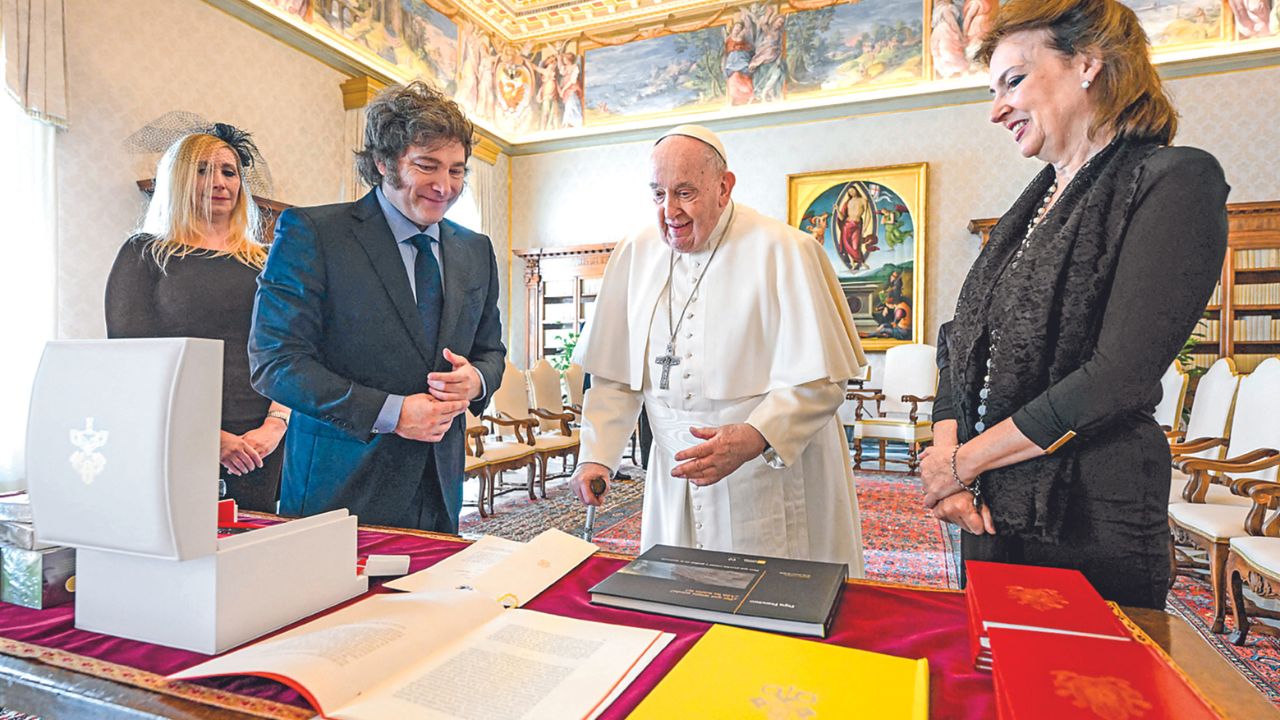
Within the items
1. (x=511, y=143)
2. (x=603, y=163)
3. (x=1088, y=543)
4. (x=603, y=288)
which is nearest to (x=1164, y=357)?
(x=1088, y=543)

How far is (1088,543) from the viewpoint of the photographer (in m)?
1.29

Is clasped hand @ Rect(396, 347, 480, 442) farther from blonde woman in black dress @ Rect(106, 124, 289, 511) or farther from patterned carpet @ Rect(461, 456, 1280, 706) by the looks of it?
patterned carpet @ Rect(461, 456, 1280, 706)

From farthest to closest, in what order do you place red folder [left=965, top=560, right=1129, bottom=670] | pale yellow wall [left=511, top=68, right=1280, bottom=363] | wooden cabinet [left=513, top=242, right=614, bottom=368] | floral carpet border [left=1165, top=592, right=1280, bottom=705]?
wooden cabinet [left=513, top=242, right=614, bottom=368] → pale yellow wall [left=511, top=68, right=1280, bottom=363] → floral carpet border [left=1165, top=592, right=1280, bottom=705] → red folder [left=965, top=560, right=1129, bottom=670]

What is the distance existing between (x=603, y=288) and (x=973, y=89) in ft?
27.8

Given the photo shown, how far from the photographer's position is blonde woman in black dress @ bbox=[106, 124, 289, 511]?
2.15m

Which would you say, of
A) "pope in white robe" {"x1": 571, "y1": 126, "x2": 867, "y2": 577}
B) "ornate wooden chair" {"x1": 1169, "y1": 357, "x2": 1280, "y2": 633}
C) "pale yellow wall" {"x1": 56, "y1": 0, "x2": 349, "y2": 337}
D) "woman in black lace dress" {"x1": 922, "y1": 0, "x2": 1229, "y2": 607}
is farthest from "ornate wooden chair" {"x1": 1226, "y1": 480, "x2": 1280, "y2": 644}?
"pale yellow wall" {"x1": 56, "y1": 0, "x2": 349, "y2": 337}

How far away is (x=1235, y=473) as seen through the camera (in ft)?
12.4

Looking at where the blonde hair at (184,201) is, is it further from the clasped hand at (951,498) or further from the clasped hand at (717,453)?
the clasped hand at (951,498)

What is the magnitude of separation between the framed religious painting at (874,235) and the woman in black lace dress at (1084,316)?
811 cm

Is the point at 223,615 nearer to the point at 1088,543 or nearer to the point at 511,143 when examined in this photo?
the point at 1088,543

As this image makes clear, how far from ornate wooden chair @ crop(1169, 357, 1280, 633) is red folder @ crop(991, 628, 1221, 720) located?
3302mm

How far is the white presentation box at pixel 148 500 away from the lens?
2.98 ft

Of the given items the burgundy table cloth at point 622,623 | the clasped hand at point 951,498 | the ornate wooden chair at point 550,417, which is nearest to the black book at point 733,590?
the burgundy table cloth at point 622,623

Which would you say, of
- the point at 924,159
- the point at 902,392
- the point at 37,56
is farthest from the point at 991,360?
the point at 924,159
